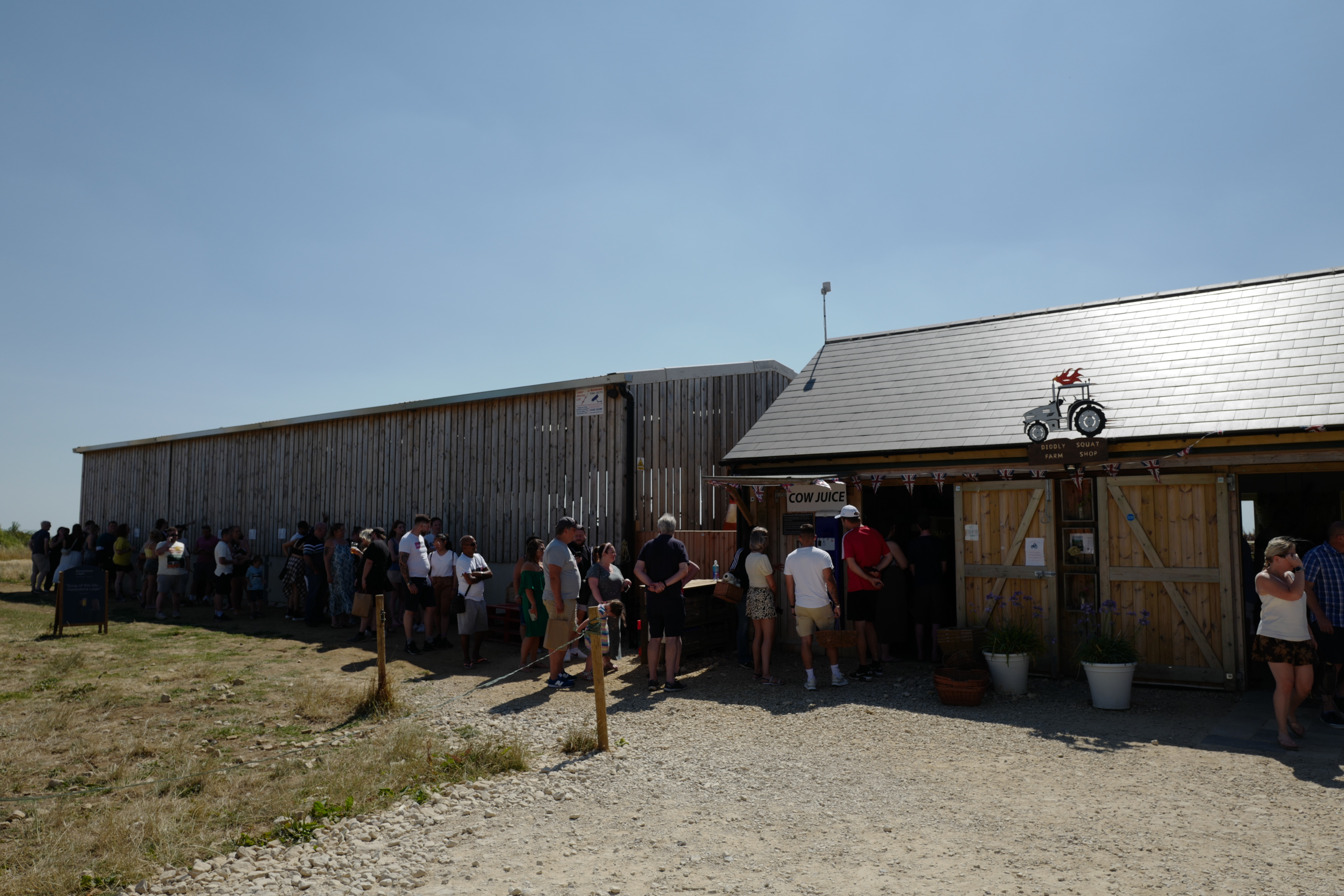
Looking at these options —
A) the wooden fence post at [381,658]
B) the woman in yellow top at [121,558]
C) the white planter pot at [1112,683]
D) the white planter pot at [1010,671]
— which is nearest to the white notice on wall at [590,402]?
the wooden fence post at [381,658]

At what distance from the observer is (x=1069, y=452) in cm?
845

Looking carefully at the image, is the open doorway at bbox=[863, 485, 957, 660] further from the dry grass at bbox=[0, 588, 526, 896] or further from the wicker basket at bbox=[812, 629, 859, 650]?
the dry grass at bbox=[0, 588, 526, 896]

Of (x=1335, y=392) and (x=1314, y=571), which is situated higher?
(x=1335, y=392)

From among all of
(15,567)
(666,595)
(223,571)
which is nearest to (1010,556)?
(666,595)

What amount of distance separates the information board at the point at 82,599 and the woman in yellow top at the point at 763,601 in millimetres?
9345

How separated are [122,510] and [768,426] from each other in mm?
19899

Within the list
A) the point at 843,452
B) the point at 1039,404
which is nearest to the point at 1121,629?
the point at 1039,404

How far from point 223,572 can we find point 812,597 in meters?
10.3

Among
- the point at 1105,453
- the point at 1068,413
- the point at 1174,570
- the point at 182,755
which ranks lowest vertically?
the point at 182,755

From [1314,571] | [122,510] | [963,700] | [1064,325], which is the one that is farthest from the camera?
[122,510]

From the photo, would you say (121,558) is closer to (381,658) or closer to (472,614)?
(472,614)

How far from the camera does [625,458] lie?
1248cm

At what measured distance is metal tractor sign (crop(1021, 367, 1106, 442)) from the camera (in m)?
8.49

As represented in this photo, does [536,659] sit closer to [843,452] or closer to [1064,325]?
[843,452]
